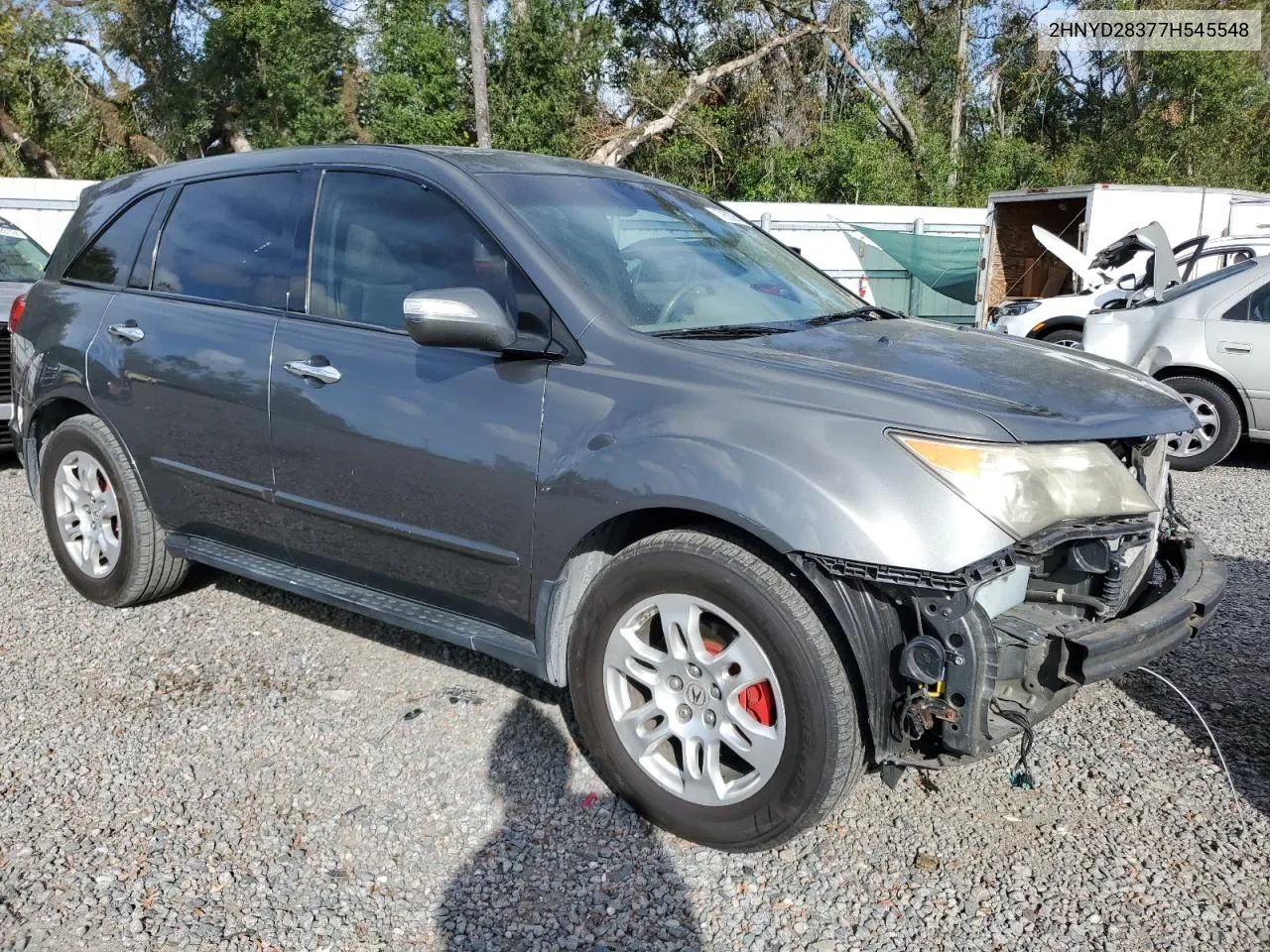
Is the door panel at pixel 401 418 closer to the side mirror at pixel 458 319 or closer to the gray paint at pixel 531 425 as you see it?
the gray paint at pixel 531 425

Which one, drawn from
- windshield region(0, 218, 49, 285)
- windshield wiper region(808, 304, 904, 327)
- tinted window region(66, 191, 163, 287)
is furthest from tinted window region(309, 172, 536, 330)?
windshield region(0, 218, 49, 285)

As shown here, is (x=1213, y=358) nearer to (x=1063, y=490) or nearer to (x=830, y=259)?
(x=1063, y=490)

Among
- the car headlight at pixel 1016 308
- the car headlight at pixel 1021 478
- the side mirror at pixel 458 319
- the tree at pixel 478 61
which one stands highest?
the tree at pixel 478 61

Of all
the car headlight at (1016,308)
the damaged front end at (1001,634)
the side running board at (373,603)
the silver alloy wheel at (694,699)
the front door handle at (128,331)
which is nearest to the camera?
the damaged front end at (1001,634)

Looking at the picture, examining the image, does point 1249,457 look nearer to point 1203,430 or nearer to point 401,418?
point 1203,430

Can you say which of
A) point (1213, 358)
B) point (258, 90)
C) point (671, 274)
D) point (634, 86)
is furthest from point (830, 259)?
point (258, 90)

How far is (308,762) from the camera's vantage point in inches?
134

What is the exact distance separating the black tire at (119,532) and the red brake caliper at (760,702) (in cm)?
277

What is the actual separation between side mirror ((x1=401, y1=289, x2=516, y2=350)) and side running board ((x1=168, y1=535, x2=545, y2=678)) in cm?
89

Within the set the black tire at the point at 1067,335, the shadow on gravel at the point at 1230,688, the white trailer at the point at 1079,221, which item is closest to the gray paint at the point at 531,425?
the shadow on gravel at the point at 1230,688

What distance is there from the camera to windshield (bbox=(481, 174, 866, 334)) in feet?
10.7

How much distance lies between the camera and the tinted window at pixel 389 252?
335 cm

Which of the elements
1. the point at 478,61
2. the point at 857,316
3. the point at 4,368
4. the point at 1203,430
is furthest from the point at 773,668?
the point at 478,61

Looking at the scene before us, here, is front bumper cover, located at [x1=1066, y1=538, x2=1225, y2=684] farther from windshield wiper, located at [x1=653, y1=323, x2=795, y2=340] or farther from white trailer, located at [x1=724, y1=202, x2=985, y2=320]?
white trailer, located at [x1=724, y1=202, x2=985, y2=320]
